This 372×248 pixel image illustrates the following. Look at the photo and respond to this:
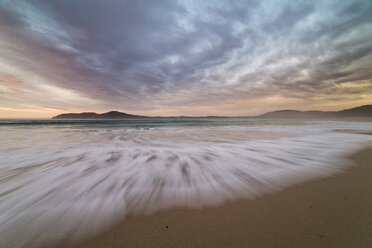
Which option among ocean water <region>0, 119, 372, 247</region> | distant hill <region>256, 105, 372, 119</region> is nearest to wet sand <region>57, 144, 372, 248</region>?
ocean water <region>0, 119, 372, 247</region>

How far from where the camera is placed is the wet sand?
1.45m

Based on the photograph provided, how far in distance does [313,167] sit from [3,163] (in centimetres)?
930

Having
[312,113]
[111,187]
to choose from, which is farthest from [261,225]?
[312,113]

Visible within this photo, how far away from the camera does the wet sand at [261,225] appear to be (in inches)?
57.1

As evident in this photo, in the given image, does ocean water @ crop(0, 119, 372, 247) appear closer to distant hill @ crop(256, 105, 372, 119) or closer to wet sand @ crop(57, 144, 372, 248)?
wet sand @ crop(57, 144, 372, 248)

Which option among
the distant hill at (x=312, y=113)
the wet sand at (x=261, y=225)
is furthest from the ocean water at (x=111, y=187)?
the distant hill at (x=312, y=113)

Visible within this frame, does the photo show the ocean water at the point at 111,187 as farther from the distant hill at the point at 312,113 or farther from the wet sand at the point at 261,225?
the distant hill at the point at 312,113

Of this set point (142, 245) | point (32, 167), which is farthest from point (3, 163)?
point (142, 245)

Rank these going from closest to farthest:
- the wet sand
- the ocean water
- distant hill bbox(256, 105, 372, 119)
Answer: the wet sand < the ocean water < distant hill bbox(256, 105, 372, 119)

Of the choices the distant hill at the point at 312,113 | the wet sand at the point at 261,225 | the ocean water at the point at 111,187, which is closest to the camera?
the wet sand at the point at 261,225

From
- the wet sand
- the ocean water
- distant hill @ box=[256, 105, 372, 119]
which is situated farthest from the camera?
distant hill @ box=[256, 105, 372, 119]

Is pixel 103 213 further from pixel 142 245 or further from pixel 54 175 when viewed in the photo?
pixel 54 175

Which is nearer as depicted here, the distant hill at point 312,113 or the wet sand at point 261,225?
the wet sand at point 261,225

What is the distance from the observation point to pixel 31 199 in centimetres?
231
